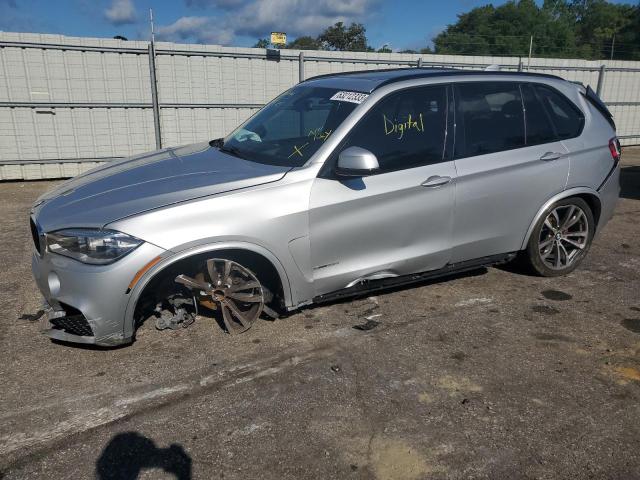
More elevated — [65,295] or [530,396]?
[65,295]

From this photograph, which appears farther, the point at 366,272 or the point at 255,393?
the point at 366,272

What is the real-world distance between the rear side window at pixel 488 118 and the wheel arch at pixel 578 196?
59cm

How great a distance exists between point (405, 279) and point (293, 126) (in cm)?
152

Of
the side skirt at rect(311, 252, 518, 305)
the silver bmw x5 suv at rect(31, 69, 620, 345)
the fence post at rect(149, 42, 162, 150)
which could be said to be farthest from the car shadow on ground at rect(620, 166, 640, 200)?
the fence post at rect(149, 42, 162, 150)

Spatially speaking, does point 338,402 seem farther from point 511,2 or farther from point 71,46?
point 511,2

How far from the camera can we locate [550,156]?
15.1ft

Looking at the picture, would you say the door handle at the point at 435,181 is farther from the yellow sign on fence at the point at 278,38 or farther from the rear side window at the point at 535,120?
the yellow sign on fence at the point at 278,38

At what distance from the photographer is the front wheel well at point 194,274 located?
350cm

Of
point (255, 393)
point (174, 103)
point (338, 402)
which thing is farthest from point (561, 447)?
point (174, 103)

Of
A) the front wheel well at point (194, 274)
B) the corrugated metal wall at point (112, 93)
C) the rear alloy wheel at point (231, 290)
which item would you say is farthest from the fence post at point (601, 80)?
the rear alloy wheel at point (231, 290)

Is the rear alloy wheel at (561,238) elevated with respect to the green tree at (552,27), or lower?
lower

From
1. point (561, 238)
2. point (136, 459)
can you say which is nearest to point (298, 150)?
point (136, 459)

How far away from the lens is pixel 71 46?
10.0m

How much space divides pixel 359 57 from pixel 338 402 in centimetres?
1051
